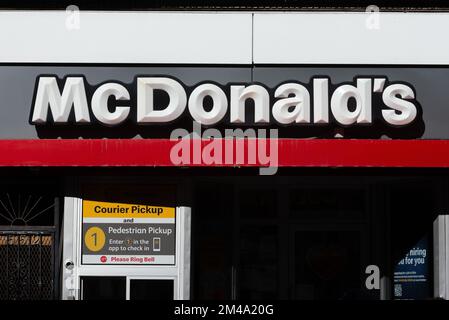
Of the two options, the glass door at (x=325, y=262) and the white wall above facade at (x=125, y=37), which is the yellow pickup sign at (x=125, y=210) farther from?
the glass door at (x=325, y=262)

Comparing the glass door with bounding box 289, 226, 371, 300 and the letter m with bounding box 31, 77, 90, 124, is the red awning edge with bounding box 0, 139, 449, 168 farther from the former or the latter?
the glass door with bounding box 289, 226, 371, 300

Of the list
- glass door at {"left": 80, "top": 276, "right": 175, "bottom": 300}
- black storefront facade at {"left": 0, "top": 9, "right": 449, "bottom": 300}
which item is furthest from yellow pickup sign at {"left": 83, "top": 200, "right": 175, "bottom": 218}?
glass door at {"left": 80, "top": 276, "right": 175, "bottom": 300}

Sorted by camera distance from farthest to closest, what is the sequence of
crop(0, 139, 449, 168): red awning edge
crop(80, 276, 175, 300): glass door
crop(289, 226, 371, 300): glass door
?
crop(289, 226, 371, 300): glass door < crop(80, 276, 175, 300): glass door < crop(0, 139, 449, 168): red awning edge

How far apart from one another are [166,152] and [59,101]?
161 centimetres

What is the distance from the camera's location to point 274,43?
1447 cm

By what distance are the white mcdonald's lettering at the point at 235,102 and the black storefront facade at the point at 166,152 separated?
0.02 meters

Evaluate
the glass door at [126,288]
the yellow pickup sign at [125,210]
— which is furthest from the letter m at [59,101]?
the glass door at [126,288]

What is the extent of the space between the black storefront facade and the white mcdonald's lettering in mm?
15

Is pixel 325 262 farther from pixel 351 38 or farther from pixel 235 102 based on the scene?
pixel 351 38

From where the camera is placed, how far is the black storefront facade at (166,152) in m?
14.1

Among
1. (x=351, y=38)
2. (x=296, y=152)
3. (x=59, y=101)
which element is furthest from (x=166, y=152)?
(x=351, y=38)

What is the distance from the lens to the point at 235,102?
46.3 ft

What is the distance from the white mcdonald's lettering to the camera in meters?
14.1

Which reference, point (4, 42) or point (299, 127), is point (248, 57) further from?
point (4, 42)
